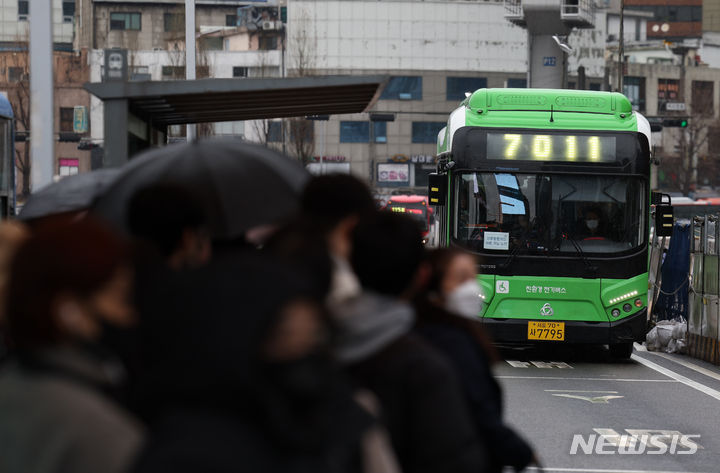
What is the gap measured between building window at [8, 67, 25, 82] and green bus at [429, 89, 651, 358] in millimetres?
56975

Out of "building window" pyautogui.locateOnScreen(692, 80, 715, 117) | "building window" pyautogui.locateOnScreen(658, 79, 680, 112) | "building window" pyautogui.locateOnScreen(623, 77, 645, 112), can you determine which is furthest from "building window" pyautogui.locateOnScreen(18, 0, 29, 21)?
"building window" pyautogui.locateOnScreen(692, 80, 715, 117)

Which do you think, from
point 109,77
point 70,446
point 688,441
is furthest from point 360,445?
point 688,441

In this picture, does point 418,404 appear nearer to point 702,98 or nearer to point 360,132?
point 360,132

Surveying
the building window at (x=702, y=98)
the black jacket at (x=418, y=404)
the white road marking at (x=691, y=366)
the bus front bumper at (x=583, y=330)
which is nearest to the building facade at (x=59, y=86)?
the building window at (x=702, y=98)

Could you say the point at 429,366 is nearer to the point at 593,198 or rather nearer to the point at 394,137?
the point at 593,198

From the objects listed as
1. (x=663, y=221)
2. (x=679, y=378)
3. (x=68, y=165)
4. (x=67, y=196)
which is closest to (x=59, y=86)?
(x=68, y=165)

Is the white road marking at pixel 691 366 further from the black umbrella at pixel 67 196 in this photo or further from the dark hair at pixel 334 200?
the dark hair at pixel 334 200

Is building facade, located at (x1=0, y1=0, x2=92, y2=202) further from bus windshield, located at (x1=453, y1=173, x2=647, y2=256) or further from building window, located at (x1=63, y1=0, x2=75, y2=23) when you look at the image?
bus windshield, located at (x1=453, y1=173, x2=647, y2=256)

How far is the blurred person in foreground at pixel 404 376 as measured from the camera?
3232 millimetres

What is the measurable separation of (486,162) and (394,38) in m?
69.8

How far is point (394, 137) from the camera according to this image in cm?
8294

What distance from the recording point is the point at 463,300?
400cm

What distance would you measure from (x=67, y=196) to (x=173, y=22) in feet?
279

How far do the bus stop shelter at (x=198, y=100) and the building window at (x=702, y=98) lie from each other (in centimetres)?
8099
